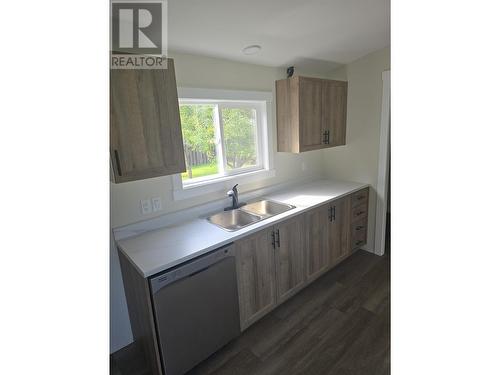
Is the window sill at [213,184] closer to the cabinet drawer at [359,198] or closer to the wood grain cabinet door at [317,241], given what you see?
the wood grain cabinet door at [317,241]

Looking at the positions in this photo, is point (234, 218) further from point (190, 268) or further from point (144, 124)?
point (144, 124)

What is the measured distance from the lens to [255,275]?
1.99 meters

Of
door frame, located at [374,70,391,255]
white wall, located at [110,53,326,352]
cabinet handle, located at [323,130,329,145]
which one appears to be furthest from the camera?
cabinet handle, located at [323,130,329,145]

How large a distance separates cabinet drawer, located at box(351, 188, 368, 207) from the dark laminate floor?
2.67 feet

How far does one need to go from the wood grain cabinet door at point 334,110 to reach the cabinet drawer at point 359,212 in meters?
0.75

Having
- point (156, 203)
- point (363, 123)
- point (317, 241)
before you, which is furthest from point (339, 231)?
point (156, 203)

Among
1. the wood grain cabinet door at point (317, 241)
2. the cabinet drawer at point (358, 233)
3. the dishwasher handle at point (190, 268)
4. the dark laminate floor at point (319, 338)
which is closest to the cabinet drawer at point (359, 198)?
the cabinet drawer at point (358, 233)

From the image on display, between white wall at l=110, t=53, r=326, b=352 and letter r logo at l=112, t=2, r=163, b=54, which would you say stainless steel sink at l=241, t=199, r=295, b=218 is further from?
letter r logo at l=112, t=2, r=163, b=54

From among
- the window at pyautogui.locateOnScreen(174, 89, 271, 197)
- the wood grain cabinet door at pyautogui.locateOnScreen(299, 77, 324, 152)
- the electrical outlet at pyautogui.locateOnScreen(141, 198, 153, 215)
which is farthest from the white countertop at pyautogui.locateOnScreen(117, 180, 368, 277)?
the wood grain cabinet door at pyautogui.locateOnScreen(299, 77, 324, 152)

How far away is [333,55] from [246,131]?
1.15 m

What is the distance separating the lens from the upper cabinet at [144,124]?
1.49 m

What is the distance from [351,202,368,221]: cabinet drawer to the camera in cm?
289

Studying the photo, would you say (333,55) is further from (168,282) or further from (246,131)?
(168,282)
